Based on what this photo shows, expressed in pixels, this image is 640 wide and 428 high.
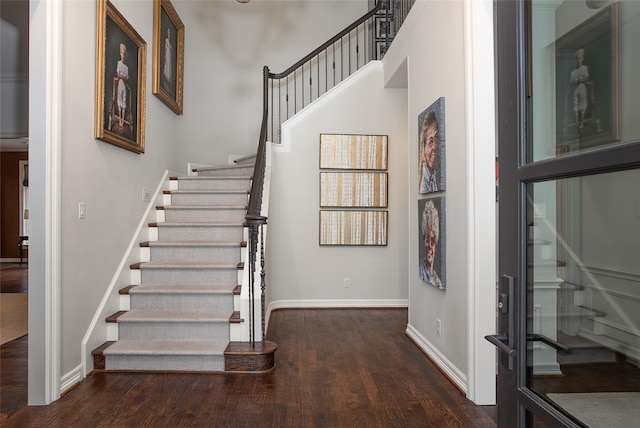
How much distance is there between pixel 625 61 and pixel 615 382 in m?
0.59

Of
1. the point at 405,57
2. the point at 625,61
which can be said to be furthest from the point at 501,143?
the point at 405,57

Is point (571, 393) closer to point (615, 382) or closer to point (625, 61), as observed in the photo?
point (615, 382)

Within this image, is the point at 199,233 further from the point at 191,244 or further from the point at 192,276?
the point at 192,276

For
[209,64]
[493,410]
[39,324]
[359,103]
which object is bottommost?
[493,410]

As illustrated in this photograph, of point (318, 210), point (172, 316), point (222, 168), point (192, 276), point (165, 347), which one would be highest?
point (222, 168)

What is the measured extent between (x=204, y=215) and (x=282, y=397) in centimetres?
240

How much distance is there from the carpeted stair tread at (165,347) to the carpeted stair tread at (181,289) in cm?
41

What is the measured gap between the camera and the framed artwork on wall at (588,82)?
0.79 metres

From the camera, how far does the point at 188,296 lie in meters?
3.55

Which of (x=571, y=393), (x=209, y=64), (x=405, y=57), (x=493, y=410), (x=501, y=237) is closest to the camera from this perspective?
(x=571, y=393)

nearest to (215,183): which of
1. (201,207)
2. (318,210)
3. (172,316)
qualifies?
(201,207)

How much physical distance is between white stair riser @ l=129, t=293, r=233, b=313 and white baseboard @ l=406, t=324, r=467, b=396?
5.47 ft

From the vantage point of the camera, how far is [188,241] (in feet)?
13.8

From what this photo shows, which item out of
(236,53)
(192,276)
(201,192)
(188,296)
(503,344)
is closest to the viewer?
(503,344)
